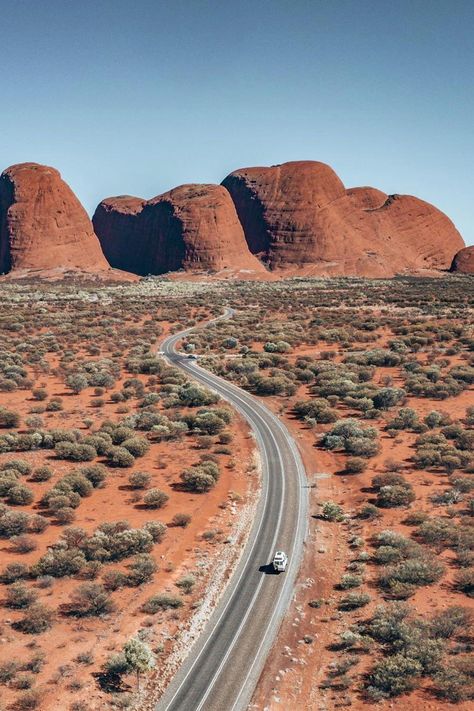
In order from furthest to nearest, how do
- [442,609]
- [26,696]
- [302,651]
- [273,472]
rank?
1. [273,472]
2. [442,609]
3. [302,651]
4. [26,696]

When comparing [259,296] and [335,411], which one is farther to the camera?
[259,296]

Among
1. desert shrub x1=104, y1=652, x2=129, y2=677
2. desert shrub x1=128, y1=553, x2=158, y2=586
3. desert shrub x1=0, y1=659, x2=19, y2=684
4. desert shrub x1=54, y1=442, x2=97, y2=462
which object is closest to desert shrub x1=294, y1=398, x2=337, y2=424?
desert shrub x1=54, y1=442, x2=97, y2=462

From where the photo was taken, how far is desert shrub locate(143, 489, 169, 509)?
3027 centimetres

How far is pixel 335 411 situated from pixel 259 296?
8758 centimetres

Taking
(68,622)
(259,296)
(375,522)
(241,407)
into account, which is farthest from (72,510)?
(259,296)

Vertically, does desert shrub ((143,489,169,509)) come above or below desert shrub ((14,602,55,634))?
above

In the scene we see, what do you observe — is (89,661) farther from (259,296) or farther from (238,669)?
(259,296)

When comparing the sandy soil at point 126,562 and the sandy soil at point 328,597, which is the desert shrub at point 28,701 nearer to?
the sandy soil at point 126,562

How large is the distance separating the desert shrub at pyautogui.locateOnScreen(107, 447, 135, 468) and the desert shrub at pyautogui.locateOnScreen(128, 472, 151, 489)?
8.44 feet

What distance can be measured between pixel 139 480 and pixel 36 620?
1303 centimetres

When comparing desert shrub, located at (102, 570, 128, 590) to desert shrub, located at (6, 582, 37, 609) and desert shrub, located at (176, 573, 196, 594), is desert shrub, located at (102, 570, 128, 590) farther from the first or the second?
desert shrub, located at (6, 582, 37, 609)

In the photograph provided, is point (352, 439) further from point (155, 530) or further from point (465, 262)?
point (465, 262)

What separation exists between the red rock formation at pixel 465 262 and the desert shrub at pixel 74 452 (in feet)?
613

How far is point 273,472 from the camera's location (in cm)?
3575
